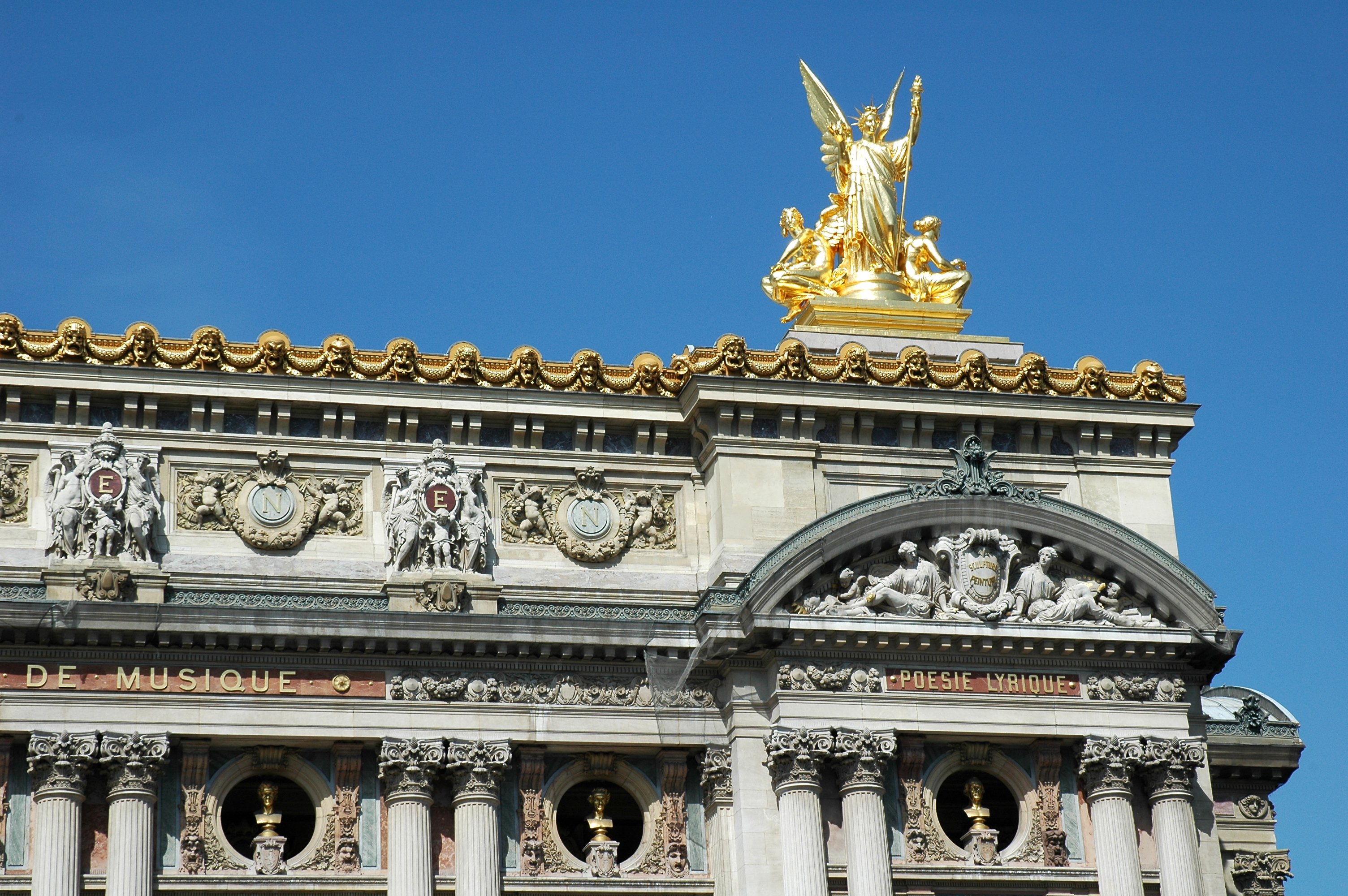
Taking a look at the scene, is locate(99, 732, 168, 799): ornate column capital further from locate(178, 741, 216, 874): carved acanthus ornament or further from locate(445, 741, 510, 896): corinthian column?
locate(445, 741, 510, 896): corinthian column

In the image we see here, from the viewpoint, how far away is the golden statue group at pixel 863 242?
38469 millimetres

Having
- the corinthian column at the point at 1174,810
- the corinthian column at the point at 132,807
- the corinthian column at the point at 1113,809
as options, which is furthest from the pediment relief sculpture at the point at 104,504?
the corinthian column at the point at 1174,810

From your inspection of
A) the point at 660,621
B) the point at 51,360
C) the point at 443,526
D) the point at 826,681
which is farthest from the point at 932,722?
the point at 51,360

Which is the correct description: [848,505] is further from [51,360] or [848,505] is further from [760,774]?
[51,360]

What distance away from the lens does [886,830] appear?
3300cm

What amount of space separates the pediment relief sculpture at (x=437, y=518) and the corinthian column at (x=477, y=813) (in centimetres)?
265

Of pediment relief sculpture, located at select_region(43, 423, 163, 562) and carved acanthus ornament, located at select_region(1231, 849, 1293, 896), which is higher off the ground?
pediment relief sculpture, located at select_region(43, 423, 163, 562)

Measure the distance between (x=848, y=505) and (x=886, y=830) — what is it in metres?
4.47

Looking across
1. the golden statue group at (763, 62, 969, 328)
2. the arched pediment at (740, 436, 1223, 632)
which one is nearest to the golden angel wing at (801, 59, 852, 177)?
the golden statue group at (763, 62, 969, 328)

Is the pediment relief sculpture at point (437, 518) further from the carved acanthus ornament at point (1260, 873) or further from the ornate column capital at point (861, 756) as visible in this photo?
the carved acanthus ornament at point (1260, 873)

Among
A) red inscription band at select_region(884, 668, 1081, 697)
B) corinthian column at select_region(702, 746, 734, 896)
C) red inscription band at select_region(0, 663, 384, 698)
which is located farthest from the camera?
red inscription band at select_region(884, 668, 1081, 697)

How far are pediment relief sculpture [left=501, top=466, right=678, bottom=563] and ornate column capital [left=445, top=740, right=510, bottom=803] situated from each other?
129 inches

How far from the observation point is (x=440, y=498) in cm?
3403

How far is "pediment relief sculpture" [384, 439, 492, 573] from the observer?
111 ft
